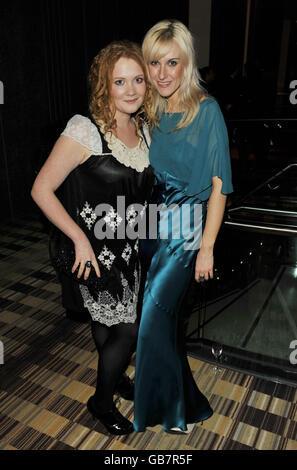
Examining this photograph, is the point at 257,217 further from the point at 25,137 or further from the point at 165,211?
the point at 25,137

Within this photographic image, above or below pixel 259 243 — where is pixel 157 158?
above

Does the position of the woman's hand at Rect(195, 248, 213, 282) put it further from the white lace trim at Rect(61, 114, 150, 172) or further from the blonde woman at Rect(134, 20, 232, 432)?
the white lace trim at Rect(61, 114, 150, 172)

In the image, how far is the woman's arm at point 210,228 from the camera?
4.99ft

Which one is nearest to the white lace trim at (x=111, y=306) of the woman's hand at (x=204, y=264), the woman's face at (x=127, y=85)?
the woman's hand at (x=204, y=264)

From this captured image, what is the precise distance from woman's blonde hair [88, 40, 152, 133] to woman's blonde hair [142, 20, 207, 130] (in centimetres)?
5

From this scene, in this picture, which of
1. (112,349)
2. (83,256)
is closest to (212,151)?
(83,256)

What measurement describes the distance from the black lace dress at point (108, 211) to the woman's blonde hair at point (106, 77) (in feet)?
0.16

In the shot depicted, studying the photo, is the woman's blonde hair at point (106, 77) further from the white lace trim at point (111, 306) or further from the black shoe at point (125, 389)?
the black shoe at point (125, 389)

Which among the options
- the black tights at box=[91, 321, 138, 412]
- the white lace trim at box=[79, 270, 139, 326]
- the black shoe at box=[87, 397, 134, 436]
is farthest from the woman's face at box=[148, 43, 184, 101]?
the black shoe at box=[87, 397, 134, 436]

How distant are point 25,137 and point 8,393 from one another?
3255 mm

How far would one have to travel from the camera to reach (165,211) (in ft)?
5.31

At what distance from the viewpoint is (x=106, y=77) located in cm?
145

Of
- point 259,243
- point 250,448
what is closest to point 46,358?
point 250,448

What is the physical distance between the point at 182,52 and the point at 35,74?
3.63 metres
